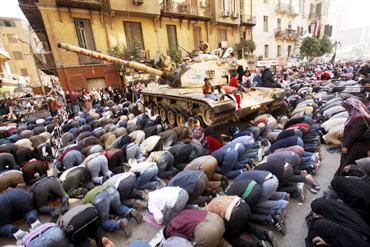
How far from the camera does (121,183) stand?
3.76m

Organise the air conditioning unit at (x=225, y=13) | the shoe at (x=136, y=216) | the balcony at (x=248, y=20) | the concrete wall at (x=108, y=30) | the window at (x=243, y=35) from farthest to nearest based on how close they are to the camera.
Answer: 1. the window at (x=243, y=35)
2. the balcony at (x=248, y=20)
3. the air conditioning unit at (x=225, y=13)
4. the concrete wall at (x=108, y=30)
5. the shoe at (x=136, y=216)

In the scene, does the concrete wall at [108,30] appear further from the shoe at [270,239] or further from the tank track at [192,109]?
Result: the shoe at [270,239]

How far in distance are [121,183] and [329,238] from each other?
2.93m

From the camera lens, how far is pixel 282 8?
2878 centimetres

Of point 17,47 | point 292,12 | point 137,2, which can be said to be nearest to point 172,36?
point 137,2

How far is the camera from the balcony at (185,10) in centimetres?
1858

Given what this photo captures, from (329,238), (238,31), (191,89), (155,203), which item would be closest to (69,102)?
(191,89)

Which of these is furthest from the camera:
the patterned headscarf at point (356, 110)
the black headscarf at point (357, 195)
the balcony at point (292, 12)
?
the balcony at point (292, 12)

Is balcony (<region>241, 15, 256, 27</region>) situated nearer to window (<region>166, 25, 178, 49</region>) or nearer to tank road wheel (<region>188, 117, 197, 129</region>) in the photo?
window (<region>166, 25, 178, 49</region>)

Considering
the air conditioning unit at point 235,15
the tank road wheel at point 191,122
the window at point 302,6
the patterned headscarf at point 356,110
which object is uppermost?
the window at point 302,6

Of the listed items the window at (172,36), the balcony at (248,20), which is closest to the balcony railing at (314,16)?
the balcony at (248,20)

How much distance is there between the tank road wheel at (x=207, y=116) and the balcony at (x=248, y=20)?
21.3 meters

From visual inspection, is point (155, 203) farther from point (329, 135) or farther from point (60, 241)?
point (329, 135)

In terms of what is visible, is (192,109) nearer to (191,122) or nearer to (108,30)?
(191,122)
